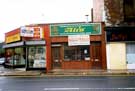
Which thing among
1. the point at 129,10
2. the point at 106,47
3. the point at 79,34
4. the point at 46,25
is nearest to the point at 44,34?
the point at 46,25

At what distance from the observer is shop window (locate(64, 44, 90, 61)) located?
37.6m

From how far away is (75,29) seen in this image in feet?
123

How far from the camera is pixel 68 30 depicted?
37.6m

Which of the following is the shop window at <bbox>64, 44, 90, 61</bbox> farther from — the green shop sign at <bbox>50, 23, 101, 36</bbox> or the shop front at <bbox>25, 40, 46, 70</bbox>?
the shop front at <bbox>25, 40, 46, 70</bbox>

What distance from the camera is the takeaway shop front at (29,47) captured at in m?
37.9

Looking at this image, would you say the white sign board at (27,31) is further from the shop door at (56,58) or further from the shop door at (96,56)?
the shop door at (96,56)

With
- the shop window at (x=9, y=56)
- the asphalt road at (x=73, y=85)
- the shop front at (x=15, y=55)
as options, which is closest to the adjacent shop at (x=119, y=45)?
the shop front at (x=15, y=55)

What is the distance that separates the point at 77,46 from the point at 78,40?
73cm

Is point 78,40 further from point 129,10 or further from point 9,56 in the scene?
point 9,56

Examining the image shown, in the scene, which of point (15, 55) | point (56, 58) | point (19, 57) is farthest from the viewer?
point (15, 55)

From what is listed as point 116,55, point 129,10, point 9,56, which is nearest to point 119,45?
point 116,55

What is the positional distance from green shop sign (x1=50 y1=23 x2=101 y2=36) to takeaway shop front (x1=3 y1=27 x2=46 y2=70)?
4.78ft

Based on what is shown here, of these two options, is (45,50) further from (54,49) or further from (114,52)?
(114,52)

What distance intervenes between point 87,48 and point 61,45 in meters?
2.53
